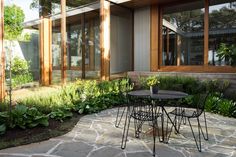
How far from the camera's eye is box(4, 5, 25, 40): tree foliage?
6.90m

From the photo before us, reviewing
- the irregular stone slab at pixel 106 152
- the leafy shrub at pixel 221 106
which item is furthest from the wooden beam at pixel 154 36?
the irregular stone slab at pixel 106 152

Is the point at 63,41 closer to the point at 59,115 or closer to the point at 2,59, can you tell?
the point at 2,59

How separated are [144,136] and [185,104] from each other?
337 centimetres

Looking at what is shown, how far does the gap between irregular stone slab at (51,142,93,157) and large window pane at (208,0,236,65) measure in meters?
6.47

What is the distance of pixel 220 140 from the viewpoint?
176 inches

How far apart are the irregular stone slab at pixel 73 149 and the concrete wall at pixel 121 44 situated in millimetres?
6348

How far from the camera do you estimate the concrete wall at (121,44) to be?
10.7m

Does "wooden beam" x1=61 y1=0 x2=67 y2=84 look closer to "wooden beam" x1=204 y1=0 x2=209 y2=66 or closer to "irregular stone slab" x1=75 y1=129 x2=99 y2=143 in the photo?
"irregular stone slab" x1=75 y1=129 x2=99 y2=143

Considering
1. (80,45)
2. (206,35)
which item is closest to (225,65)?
(206,35)

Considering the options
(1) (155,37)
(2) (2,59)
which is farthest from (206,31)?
(2) (2,59)

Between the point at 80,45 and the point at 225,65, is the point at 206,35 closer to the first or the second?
the point at 225,65

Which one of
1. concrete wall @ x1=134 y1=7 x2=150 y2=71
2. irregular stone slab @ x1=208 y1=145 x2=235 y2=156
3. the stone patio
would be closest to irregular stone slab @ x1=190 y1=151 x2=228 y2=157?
the stone patio

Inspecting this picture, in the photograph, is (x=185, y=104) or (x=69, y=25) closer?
(x=185, y=104)

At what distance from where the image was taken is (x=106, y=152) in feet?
12.5
